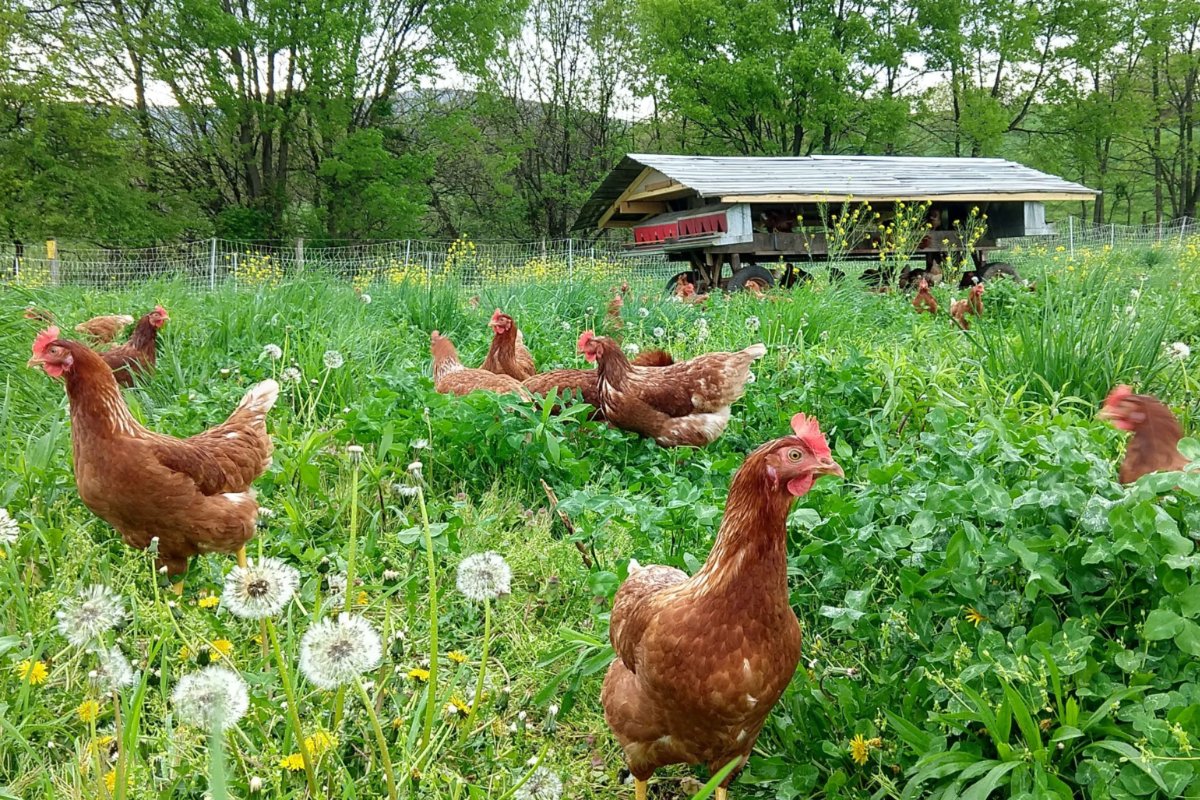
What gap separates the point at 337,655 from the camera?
1222 mm

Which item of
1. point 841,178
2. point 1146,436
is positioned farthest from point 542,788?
point 841,178

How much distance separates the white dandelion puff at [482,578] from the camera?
4.69ft

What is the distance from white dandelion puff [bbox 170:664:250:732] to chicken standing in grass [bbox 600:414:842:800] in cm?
87

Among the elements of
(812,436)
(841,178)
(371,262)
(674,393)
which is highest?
(841,178)

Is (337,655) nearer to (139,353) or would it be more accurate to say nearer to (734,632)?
(734,632)

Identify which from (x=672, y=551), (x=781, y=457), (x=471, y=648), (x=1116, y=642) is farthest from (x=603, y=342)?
(x=1116, y=642)

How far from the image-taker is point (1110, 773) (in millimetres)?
1436

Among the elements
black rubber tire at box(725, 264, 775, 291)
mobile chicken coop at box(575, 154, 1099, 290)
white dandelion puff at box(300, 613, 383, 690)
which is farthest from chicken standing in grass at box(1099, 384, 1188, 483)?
black rubber tire at box(725, 264, 775, 291)

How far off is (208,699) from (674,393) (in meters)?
3.25

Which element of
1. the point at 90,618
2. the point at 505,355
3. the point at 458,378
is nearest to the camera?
the point at 90,618

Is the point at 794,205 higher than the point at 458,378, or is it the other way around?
the point at 794,205

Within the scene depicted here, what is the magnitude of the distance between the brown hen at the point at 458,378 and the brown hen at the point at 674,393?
548mm

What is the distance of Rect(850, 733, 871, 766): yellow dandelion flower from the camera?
1761mm

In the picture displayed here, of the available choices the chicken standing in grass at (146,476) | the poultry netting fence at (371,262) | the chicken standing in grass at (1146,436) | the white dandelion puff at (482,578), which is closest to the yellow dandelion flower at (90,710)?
the white dandelion puff at (482,578)
